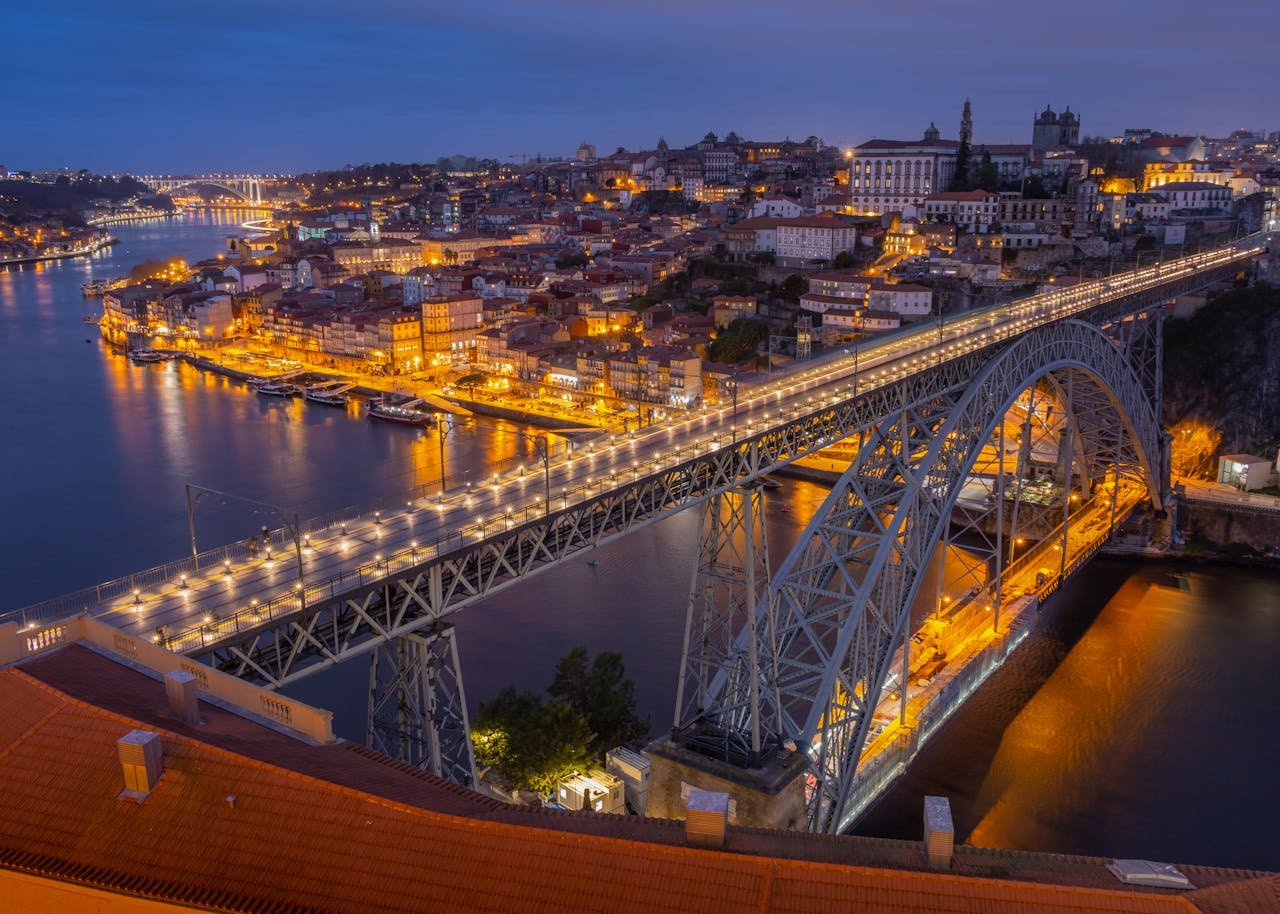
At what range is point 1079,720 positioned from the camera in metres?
13.2

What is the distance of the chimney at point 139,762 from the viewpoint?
4215 millimetres

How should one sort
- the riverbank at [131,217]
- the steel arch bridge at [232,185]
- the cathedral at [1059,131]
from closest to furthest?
1. the cathedral at [1059,131]
2. the riverbank at [131,217]
3. the steel arch bridge at [232,185]

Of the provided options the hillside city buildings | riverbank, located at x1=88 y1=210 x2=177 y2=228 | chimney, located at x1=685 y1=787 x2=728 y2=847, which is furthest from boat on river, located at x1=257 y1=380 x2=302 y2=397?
riverbank, located at x1=88 y1=210 x2=177 y2=228

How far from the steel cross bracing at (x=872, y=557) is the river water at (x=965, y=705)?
1.53m

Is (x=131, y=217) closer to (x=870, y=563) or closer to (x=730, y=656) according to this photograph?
(x=870, y=563)

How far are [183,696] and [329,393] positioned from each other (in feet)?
91.9

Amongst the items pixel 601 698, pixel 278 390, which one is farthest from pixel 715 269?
pixel 601 698

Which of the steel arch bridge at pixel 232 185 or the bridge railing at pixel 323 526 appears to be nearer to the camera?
the bridge railing at pixel 323 526

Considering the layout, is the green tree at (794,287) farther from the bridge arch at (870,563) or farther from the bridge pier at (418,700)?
the bridge pier at (418,700)

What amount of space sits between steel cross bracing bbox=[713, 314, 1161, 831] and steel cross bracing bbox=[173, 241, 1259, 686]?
13.1 inches

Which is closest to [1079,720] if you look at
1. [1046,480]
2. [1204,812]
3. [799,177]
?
[1204,812]

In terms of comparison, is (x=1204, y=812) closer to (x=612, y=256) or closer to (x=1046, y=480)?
(x=1046, y=480)

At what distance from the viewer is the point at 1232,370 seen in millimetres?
22922

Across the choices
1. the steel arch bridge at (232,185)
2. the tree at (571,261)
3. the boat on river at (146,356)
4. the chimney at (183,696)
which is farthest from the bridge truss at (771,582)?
the steel arch bridge at (232,185)
